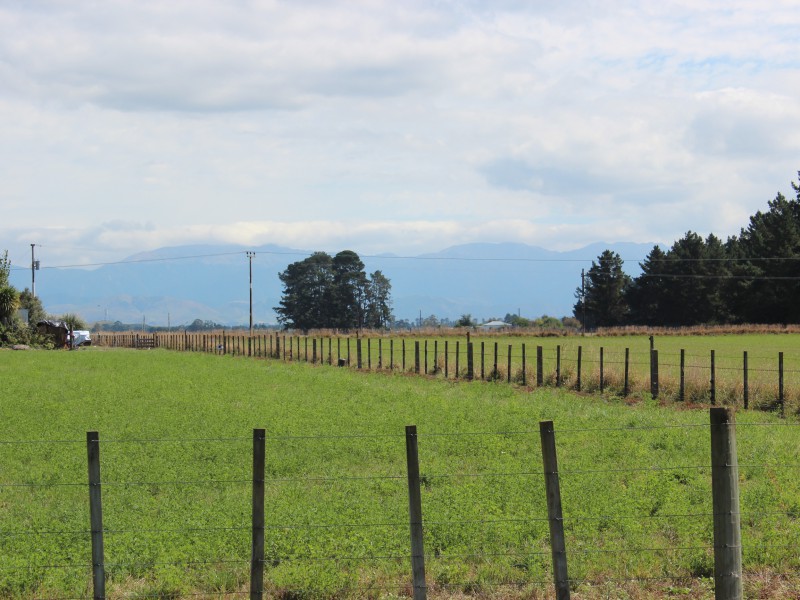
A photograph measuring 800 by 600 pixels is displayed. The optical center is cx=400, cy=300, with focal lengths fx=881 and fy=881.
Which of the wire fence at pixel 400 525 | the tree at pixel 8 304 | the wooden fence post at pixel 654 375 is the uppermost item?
the tree at pixel 8 304

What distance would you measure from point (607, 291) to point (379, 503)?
97.3m

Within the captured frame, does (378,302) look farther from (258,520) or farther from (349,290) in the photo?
(258,520)

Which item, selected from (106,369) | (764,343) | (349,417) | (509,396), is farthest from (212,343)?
(349,417)

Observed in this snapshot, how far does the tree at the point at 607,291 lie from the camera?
10462 cm

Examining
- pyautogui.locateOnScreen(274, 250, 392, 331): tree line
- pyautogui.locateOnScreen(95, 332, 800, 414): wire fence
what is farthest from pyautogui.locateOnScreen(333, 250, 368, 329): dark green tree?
pyautogui.locateOnScreen(95, 332, 800, 414): wire fence

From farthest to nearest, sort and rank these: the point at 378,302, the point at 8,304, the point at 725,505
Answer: the point at 378,302, the point at 8,304, the point at 725,505

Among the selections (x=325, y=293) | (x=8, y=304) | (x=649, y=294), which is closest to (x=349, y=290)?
(x=325, y=293)

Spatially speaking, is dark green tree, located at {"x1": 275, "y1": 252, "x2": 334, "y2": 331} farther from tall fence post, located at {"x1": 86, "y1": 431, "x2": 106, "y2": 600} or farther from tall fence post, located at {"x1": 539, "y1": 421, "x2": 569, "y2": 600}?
tall fence post, located at {"x1": 539, "y1": 421, "x2": 569, "y2": 600}

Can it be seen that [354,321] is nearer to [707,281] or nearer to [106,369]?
[707,281]

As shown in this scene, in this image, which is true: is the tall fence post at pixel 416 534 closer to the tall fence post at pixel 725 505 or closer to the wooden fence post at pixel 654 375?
the tall fence post at pixel 725 505

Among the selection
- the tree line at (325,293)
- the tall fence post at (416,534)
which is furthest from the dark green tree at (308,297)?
the tall fence post at (416,534)

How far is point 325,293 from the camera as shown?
131 metres

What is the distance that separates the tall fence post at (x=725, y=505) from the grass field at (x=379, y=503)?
0.95 meters

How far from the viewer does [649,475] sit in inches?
499
